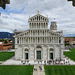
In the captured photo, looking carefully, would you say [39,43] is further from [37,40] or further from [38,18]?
[38,18]

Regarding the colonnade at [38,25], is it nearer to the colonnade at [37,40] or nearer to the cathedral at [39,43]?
the cathedral at [39,43]

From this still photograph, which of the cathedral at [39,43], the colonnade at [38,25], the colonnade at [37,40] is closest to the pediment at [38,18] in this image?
the cathedral at [39,43]

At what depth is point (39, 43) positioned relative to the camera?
1393 inches

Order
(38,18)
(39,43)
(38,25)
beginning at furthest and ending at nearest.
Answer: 1. (38,25)
2. (39,43)
3. (38,18)

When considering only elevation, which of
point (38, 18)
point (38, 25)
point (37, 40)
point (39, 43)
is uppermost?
point (38, 18)

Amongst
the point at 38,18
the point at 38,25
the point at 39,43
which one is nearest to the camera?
the point at 38,18

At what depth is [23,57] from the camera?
35406 mm

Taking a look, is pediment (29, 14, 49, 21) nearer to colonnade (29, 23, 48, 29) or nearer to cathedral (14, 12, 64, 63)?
cathedral (14, 12, 64, 63)

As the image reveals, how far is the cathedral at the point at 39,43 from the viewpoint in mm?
35125

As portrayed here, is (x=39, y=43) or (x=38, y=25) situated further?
(x=38, y=25)

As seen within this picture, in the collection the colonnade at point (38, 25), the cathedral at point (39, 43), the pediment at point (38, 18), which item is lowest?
the cathedral at point (39, 43)

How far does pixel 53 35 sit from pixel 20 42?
12716 mm

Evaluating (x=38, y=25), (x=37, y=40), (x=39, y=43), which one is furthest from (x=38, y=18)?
(x=39, y=43)

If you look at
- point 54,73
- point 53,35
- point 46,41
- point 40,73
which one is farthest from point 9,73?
point 53,35
